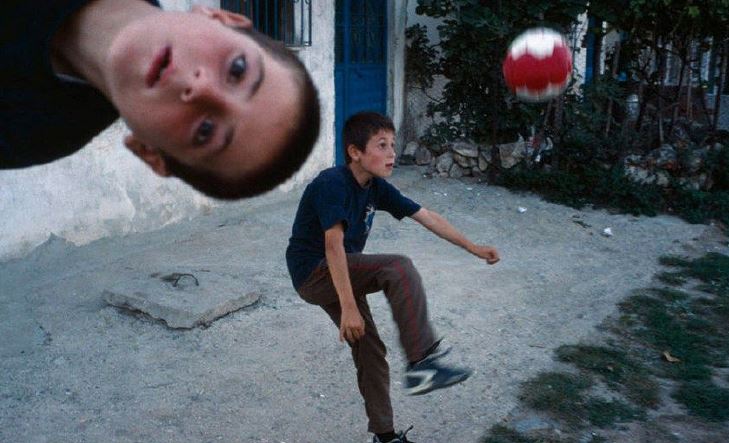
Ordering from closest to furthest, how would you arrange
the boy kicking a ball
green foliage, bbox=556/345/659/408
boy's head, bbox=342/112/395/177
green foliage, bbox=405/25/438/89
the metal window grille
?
1. the boy kicking a ball
2. boy's head, bbox=342/112/395/177
3. green foliage, bbox=556/345/659/408
4. the metal window grille
5. green foliage, bbox=405/25/438/89

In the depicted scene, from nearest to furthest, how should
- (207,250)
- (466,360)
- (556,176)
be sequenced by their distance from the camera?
1. (466,360)
2. (207,250)
3. (556,176)

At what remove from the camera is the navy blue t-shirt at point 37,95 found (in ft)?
2.70

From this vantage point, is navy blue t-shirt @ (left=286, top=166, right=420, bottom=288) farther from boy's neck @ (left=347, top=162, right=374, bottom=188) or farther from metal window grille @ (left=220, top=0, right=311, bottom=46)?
metal window grille @ (left=220, top=0, right=311, bottom=46)

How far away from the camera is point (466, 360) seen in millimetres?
4219

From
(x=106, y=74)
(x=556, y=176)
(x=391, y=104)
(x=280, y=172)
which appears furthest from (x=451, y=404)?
(x=391, y=104)

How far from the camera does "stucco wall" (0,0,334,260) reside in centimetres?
486

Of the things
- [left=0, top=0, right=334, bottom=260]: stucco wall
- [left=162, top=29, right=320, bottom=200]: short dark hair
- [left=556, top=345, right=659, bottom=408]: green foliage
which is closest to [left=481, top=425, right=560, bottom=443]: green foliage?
[left=556, top=345, right=659, bottom=408]: green foliage

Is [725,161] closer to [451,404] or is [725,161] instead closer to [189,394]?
[451,404]

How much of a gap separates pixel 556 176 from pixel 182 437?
18.7 feet

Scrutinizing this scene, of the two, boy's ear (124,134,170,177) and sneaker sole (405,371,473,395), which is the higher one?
boy's ear (124,134,170,177)

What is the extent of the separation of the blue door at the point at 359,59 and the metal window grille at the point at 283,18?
1.00 meters

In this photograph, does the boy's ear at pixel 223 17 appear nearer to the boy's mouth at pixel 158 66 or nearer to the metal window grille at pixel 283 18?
the boy's mouth at pixel 158 66

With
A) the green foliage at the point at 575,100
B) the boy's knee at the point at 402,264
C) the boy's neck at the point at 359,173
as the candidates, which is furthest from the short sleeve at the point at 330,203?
the green foliage at the point at 575,100

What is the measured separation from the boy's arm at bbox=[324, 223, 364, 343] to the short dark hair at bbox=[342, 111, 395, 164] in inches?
13.1
